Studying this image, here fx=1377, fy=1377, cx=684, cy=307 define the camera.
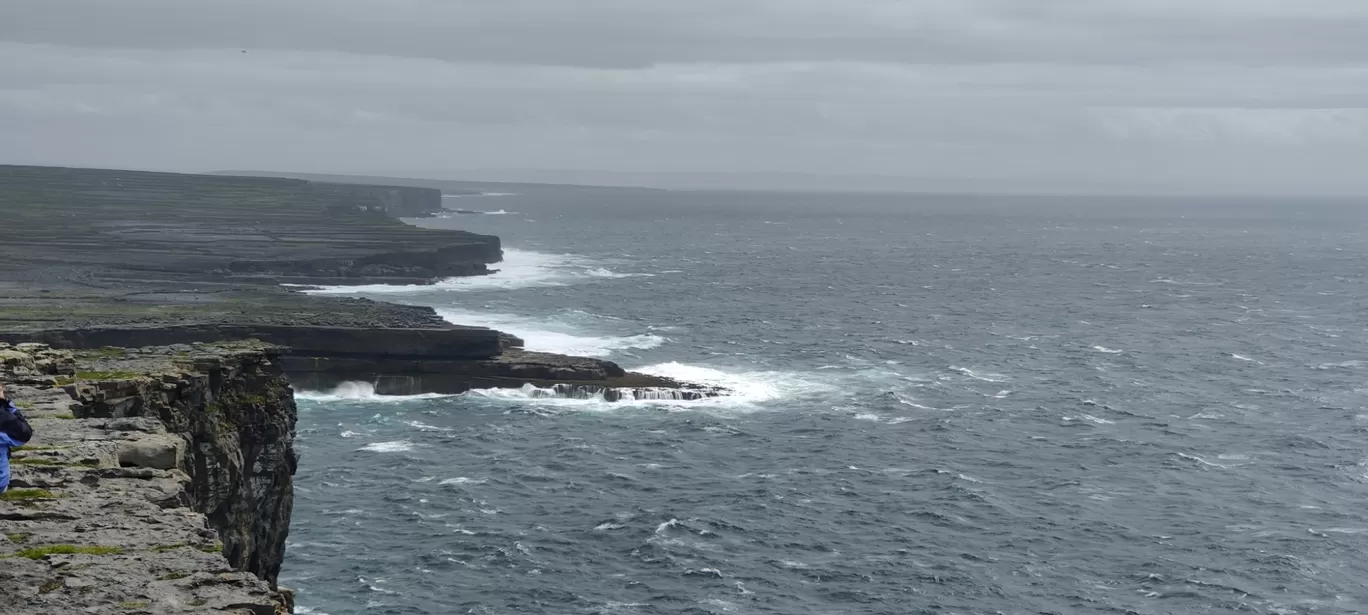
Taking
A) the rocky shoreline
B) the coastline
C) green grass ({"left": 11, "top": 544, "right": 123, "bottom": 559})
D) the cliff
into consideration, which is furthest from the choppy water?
green grass ({"left": 11, "top": 544, "right": 123, "bottom": 559})

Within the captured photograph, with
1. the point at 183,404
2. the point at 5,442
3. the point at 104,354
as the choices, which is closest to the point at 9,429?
the point at 5,442

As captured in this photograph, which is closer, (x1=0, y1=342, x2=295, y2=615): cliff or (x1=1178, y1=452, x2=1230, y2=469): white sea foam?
(x1=0, y1=342, x2=295, y2=615): cliff

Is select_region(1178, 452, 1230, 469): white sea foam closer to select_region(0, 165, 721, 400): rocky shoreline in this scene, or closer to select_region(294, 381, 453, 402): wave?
select_region(0, 165, 721, 400): rocky shoreline

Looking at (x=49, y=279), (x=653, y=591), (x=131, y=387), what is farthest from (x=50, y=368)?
(x=49, y=279)

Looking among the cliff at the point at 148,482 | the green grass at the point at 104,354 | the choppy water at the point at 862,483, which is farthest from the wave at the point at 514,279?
the cliff at the point at 148,482

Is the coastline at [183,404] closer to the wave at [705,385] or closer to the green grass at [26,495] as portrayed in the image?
the green grass at [26,495]

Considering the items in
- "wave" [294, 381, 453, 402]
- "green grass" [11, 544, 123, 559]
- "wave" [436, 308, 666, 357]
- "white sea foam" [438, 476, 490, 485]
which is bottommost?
"white sea foam" [438, 476, 490, 485]

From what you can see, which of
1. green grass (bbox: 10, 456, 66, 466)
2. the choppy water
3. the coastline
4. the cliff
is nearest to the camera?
the cliff
